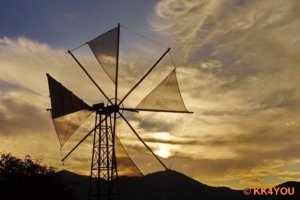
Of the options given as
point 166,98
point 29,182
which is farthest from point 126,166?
point 29,182

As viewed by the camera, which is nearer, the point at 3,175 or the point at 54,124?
the point at 54,124

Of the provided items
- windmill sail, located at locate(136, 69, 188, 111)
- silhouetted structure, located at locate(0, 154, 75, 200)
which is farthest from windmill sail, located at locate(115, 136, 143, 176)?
silhouetted structure, located at locate(0, 154, 75, 200)

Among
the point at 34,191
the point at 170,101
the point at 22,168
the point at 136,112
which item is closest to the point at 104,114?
the point at 136,112

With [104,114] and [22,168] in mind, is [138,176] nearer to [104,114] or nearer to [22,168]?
[104,114]

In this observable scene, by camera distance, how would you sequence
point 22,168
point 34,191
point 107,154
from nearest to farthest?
1. point 107,154
2. point 34,191
3. point 22,168

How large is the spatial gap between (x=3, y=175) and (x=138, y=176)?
23208 mm

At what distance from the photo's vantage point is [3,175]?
54.3 m

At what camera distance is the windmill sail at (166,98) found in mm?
39469

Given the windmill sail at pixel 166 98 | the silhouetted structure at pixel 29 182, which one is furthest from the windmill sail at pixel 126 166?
the silhouetted structure at pixel 29 182

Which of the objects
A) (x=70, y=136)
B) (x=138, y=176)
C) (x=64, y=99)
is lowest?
(x=138, y=176)

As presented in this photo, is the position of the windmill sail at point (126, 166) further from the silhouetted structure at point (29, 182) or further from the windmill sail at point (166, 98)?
the silhouetted structure at point (29, 182)

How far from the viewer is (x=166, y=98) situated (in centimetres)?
3981

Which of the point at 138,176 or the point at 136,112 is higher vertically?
the point at 136,112

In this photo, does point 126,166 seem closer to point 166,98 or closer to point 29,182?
point 166,98
